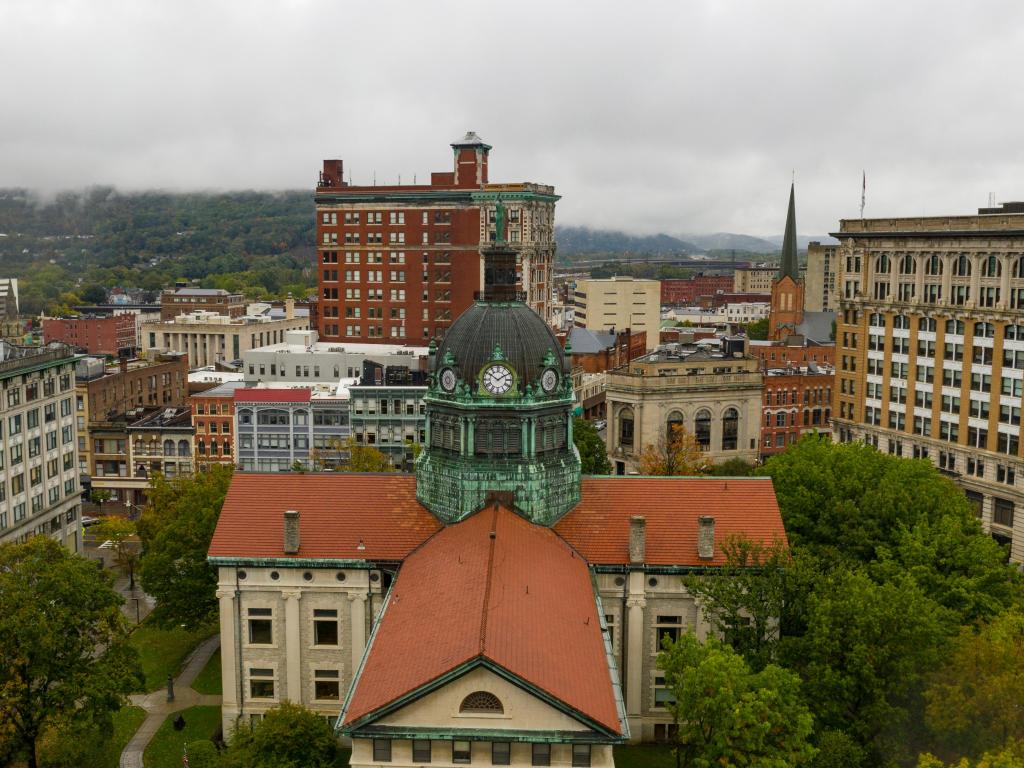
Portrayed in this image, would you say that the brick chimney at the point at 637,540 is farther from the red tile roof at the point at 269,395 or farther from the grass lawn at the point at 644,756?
the red tile roof at the point at 269,395

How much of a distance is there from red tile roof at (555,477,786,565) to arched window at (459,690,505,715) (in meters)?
18.6

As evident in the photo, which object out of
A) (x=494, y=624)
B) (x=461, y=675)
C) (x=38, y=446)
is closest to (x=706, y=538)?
(x=494, y=624)

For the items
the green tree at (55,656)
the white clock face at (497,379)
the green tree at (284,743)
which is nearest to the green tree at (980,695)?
the white clock face at (497,379)

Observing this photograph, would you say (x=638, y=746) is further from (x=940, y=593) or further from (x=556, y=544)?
(x=940, y=593)

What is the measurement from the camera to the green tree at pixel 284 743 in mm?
48688

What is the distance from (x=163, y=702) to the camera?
67812 mm

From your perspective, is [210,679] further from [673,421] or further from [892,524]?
[673,421]

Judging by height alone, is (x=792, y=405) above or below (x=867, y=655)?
above

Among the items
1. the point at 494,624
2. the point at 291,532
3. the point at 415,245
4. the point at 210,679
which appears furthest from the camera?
the point at 415,245

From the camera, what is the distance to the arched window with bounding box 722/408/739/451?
419ft

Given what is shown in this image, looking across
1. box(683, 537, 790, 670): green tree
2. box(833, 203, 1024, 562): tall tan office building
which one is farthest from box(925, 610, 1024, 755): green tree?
box(833, 203, 1024, 562): tall tan office building

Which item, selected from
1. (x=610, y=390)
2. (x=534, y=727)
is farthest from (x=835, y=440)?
(x=534, y=727)

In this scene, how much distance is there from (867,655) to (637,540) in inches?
561

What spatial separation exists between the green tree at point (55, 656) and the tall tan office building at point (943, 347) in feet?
273
